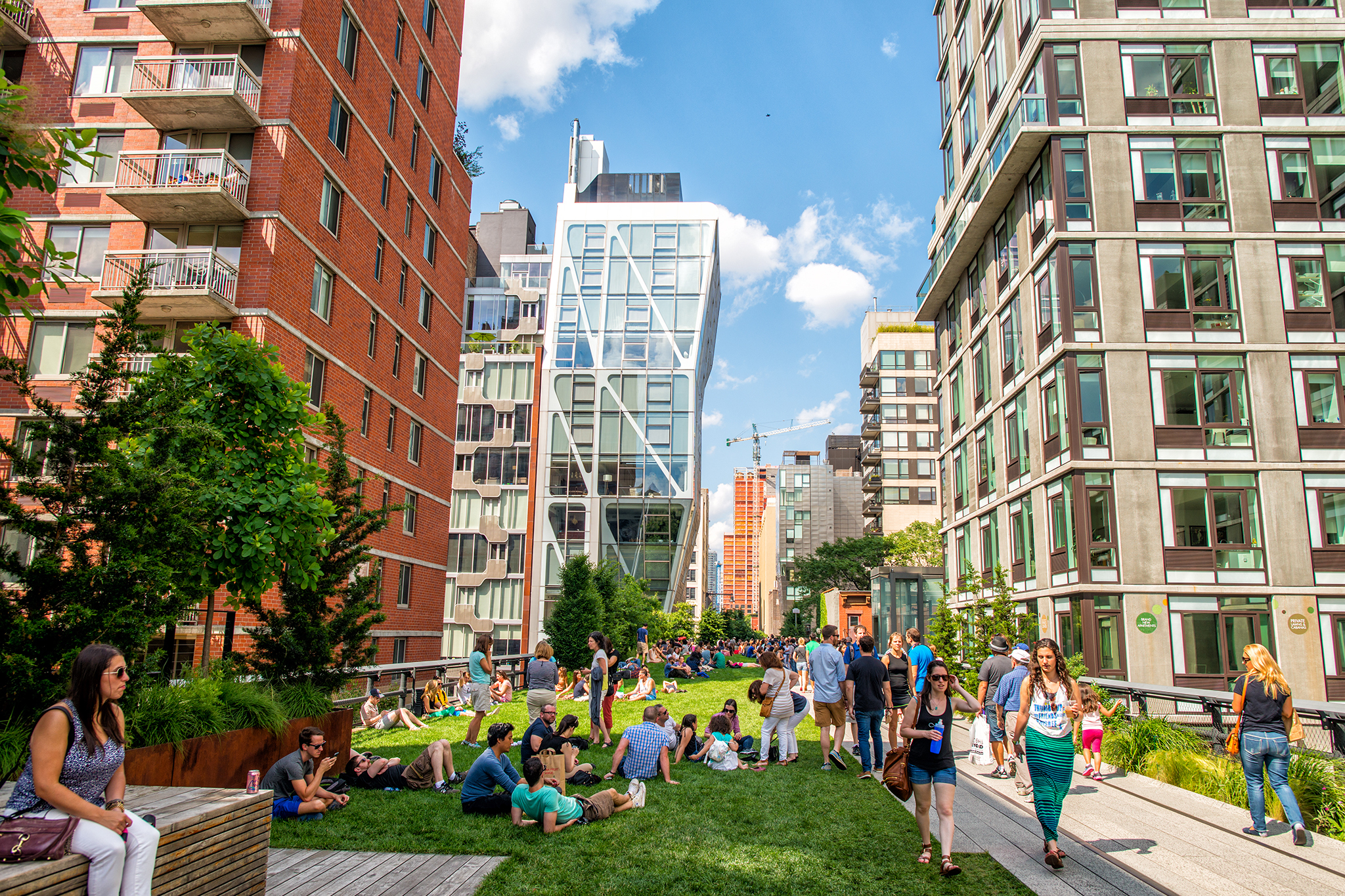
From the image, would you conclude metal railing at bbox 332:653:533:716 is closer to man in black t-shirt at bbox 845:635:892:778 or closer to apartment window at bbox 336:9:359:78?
man in black t-shirt at bbox 845:635:892:778

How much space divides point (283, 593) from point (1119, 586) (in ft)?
67.4

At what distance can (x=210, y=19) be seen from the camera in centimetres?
2098

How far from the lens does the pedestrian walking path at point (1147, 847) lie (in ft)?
23.0

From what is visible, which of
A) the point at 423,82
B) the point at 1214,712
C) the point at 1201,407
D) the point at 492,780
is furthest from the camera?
the point at 423,82

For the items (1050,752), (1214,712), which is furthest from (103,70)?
(1214,712)

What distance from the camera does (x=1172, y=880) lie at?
7094 millimetres

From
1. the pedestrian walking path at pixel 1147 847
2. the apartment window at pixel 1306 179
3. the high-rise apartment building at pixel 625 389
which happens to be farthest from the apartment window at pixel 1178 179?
the high-rise apartment building at pixel 625 389

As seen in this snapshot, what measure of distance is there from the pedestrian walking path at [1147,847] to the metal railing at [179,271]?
1909cm

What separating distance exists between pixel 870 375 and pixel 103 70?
67519 mm

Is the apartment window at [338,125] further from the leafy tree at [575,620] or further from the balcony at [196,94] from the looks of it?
the leafy tree at [575,620]

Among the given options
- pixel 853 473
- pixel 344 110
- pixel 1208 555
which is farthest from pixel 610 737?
pixel 853 473

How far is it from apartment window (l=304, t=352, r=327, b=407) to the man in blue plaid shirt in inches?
586

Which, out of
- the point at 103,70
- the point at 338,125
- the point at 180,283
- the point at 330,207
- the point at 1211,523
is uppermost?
the point at 103,70

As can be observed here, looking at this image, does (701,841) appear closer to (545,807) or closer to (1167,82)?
(545,807)
